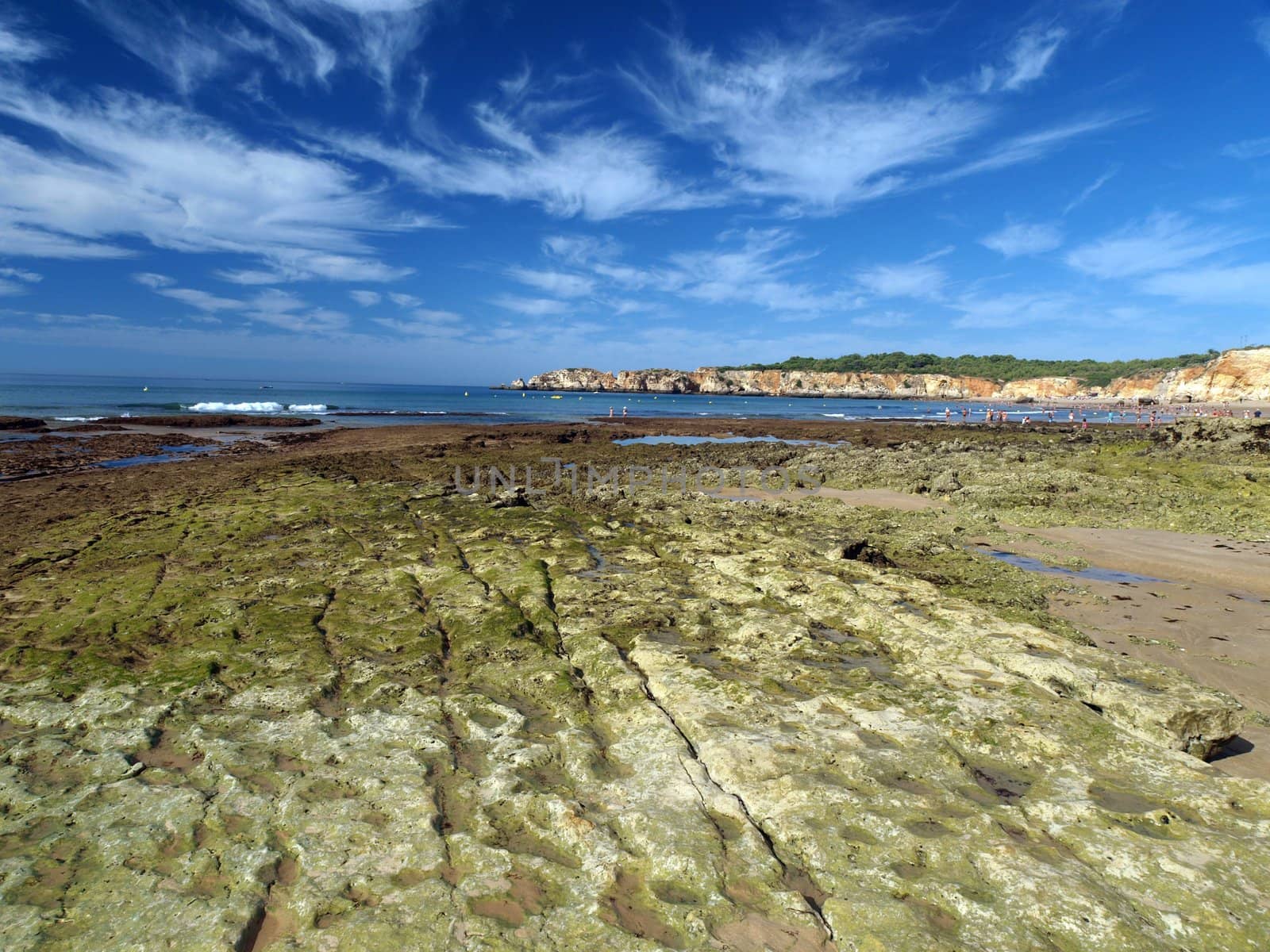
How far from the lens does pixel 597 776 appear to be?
179 inches

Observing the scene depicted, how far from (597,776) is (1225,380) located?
127 metres

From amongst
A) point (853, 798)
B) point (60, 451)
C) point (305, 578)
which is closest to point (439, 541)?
point (305, 578)

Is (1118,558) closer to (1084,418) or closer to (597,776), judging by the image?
(597,776)

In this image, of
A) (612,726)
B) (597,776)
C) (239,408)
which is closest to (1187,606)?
(612,726)

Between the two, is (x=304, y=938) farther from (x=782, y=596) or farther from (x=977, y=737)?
(x=782, y=596)

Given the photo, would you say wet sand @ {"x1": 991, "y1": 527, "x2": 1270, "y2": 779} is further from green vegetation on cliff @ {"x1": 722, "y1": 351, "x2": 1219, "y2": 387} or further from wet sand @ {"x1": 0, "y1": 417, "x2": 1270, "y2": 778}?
green vegetation on cliff @ {"x1": 722, "y1": 351, "x2": 1219, "y2": 387}

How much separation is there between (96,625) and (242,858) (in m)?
5.15

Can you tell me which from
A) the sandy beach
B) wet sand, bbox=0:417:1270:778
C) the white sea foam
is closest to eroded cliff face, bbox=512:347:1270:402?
wet sand, bbox=0:417:1270:778

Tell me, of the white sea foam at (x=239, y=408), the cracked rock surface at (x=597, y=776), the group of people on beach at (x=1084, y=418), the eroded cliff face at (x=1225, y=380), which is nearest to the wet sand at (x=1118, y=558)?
the cracked rock surface at (x=597, y=776)

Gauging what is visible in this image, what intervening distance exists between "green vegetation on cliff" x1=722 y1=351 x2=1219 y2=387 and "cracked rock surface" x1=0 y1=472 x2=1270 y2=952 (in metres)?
144

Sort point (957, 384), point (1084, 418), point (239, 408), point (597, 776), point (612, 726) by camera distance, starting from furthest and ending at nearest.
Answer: point (957, 384) < point (239, 408) < point (1084, 418) < point (612, 726) < point (597, 776)

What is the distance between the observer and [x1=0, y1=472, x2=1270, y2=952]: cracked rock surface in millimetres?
3307

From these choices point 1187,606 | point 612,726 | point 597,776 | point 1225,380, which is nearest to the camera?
point 597,776

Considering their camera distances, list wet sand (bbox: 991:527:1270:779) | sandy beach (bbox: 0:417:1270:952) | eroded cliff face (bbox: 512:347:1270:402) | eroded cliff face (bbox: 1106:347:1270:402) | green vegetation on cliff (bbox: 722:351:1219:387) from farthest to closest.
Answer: green vegetation on cliff (bbox: 722:351:1219:387) < eroded cliff face (bbox: 512:347:1270:402) < eroded cliff face (bbox: 1106:347:1270:402) < wet sand (bbox: 991:527:1270:779) < sandy beach (bbox: 0:417:1270:952)
